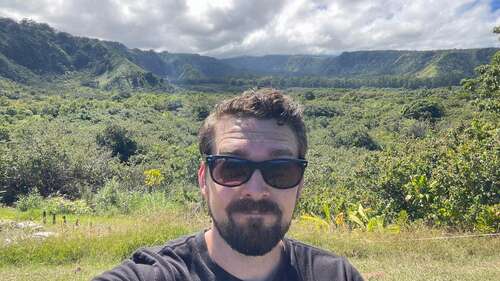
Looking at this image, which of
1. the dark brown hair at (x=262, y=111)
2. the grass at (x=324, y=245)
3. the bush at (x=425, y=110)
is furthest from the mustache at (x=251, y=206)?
the bush at (x=425, y=110)

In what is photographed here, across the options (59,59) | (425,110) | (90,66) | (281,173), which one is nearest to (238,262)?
(281,173)

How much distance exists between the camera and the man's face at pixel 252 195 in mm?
1473

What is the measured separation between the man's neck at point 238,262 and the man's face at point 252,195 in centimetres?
4

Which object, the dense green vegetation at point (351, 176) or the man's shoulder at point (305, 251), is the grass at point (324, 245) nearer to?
the dense green vegetation at point (351, 176)

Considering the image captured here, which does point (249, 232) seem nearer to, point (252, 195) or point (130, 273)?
point (252, 195)

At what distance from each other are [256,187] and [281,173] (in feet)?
0.33

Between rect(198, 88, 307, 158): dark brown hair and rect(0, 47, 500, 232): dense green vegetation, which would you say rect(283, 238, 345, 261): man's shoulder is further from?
rect(0, 47, 500, 232): dense green vegetation

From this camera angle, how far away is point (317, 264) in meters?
1.60

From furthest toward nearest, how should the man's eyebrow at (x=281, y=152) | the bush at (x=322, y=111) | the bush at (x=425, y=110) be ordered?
the bush at (x=322, y=111) < the bush at (x=425, y=110) < the man's eyebrow at (x=281, y=152)

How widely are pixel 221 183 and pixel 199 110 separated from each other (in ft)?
181

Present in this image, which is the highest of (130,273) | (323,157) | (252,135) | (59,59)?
(59,59)

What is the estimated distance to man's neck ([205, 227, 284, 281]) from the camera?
1.50 meters

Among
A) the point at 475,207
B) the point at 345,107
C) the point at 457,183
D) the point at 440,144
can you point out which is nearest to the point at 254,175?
the point at 475,207

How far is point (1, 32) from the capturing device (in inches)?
4050
